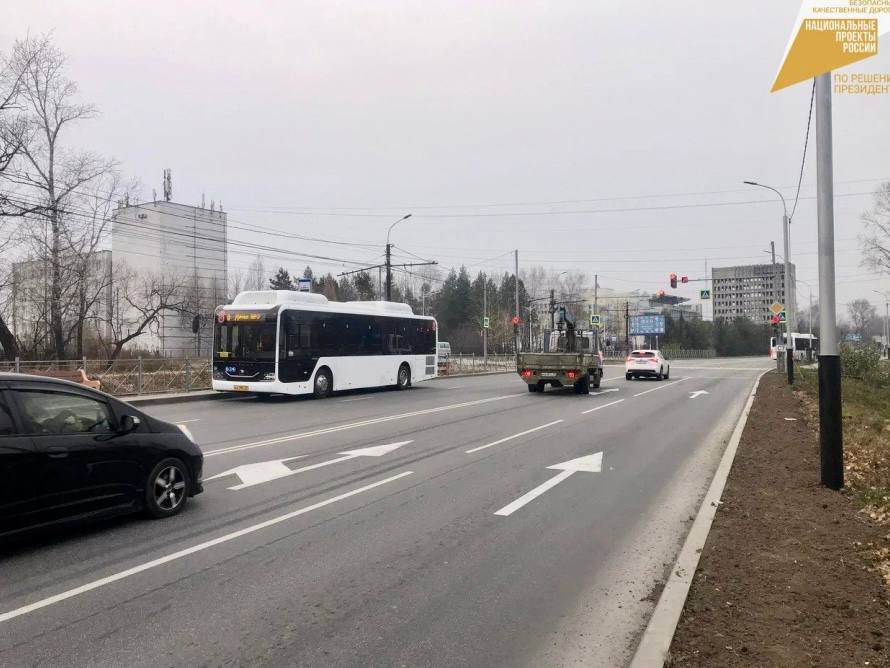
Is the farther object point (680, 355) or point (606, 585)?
Answer: point (680, 355)

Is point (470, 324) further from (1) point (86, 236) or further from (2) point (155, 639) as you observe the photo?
(2) point (155, 639)

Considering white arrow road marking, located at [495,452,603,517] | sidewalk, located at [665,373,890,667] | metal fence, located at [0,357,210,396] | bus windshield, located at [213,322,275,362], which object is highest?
bus windshield, located at [213,322,275,362]

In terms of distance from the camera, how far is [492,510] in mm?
7090

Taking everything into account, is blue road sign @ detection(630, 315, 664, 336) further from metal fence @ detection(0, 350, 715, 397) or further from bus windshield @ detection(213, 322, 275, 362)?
bus windshield @ detection(213, 322, 275, 362)

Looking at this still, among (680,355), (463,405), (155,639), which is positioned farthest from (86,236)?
(680,355)

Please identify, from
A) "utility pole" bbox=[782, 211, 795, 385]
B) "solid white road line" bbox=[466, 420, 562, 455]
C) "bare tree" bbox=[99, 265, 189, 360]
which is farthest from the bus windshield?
"utility pole" bbox=[782, 211, 795, 385]

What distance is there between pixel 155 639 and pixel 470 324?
99099 mm

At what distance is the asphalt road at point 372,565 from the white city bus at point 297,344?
31.7 feet

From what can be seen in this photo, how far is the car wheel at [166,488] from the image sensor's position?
21.1 ft

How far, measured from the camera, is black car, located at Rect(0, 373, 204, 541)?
5238mm

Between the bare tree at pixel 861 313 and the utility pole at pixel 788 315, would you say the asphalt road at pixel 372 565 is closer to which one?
the utility pole at pixel 788 315

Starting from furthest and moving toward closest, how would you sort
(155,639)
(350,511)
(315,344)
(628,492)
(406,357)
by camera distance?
(406,357)
(315,344)
(628,492)
(350,511)
(155,639)

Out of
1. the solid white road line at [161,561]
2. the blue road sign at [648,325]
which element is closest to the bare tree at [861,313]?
the blue road sign at [648,325]

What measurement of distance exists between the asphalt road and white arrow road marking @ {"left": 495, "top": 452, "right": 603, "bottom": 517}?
0.04 m
